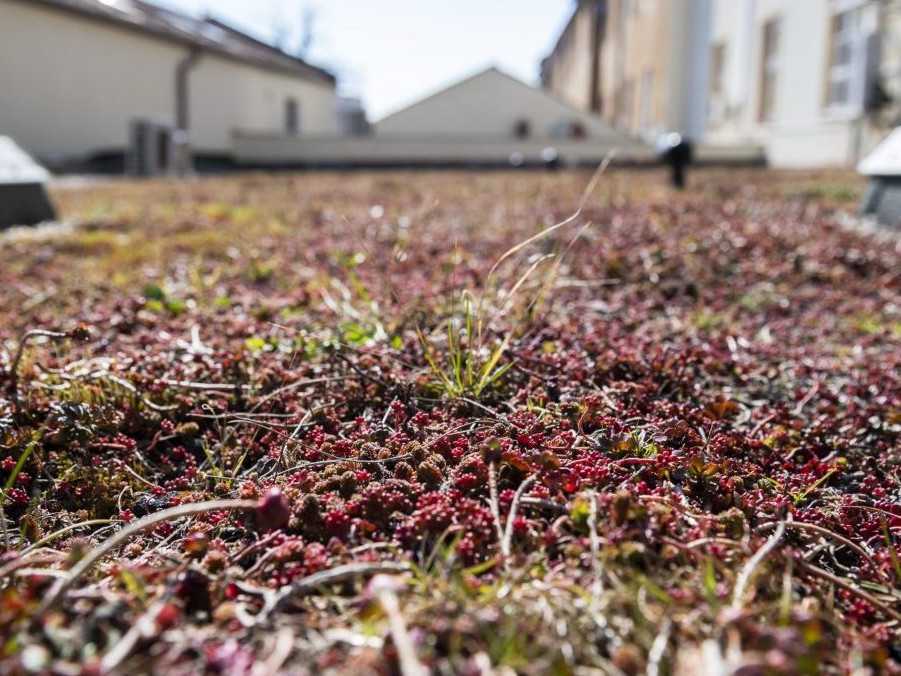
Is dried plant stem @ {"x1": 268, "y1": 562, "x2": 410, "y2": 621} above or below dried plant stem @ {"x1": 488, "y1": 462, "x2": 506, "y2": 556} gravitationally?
below

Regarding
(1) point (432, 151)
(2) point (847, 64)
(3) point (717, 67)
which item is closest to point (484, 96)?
(1) point (432, 151)

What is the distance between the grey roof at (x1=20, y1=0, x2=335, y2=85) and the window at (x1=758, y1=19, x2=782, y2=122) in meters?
13.4

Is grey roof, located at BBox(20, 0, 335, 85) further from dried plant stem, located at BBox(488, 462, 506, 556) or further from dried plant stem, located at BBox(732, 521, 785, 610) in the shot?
Result: dried plant stem, located at BBox(732, 521, 785, 610)

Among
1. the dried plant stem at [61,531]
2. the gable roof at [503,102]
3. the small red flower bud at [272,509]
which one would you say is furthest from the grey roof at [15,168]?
the gable roof at [503,102]

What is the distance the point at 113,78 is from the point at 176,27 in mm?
3879

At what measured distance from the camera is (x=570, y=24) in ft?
144

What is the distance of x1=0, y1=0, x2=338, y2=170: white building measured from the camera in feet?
54.6

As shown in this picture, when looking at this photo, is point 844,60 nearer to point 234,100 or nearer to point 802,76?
point 802,76

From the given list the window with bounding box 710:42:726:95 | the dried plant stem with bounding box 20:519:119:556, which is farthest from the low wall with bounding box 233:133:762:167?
the dried plant stem with bounding box 20:519:119:556

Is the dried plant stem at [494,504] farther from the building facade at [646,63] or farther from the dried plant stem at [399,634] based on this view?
the building facade at [646,63]

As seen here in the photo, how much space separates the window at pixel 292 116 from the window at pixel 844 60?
2037 cm

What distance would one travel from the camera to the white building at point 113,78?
16.7 m

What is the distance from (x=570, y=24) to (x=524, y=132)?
68.8 feet

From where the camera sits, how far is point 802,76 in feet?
51.4
